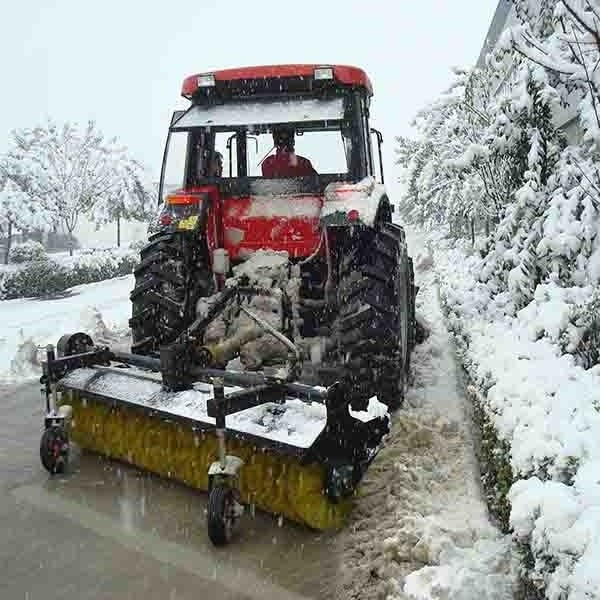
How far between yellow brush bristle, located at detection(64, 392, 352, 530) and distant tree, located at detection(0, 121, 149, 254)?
23.0m

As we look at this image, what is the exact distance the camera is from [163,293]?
4285mm

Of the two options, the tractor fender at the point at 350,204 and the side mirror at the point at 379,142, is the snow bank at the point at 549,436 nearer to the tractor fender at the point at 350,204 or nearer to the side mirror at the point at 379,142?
the tractor fender at the point at 350,204

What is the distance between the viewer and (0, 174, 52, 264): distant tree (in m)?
22.7

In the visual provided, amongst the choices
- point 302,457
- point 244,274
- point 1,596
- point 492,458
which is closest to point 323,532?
point 302,457

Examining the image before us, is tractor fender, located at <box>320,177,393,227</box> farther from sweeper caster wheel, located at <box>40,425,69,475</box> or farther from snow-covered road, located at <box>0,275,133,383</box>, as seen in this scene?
snow-covered road, located at <box>0,275,133,383</box>

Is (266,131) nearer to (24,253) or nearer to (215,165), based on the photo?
(215,165)

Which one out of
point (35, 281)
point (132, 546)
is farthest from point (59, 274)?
point (132, 546)

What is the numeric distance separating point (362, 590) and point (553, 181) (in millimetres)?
3680

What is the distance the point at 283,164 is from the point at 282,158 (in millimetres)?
51

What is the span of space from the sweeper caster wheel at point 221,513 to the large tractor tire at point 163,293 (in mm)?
1574

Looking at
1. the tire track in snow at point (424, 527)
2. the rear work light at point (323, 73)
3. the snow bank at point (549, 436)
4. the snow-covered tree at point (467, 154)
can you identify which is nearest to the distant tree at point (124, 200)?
the snow-covered tree at point (467, 154)

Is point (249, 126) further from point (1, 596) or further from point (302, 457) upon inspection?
point (1, 596)

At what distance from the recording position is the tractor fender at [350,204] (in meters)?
3.83

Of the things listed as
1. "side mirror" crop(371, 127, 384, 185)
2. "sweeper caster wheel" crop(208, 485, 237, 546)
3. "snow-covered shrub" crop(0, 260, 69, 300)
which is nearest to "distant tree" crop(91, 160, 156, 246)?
"snow-covered shrub" crop(0, 260, 69, 300)
